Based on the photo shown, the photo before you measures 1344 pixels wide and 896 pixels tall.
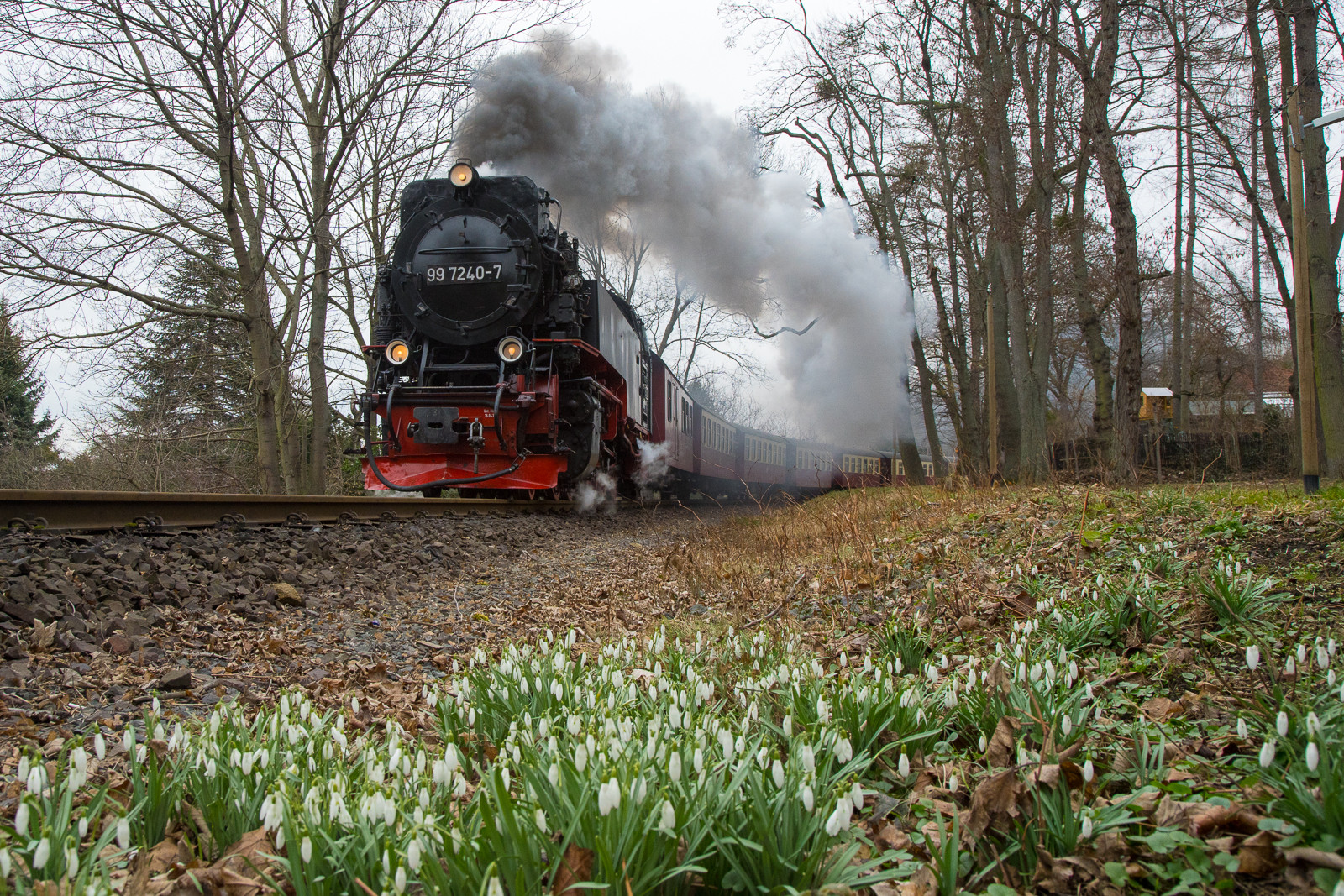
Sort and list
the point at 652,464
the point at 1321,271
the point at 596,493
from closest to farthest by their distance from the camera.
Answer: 1. the point at 1321,271
2. the point at 596,493
3. the point at 652,464

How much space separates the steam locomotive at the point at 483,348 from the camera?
394 inches

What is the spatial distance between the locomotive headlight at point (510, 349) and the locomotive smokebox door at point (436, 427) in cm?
86

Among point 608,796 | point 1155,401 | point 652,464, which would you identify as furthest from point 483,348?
point 1155,401

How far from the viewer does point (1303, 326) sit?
772cm

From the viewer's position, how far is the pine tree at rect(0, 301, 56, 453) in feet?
33.1

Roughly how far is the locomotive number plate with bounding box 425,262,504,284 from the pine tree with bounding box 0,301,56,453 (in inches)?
183

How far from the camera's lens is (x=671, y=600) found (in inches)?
219

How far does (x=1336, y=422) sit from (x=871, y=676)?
378 inches

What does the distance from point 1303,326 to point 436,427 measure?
8857mm

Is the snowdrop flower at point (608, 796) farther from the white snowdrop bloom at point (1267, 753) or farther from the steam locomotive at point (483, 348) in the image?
the steam locomotive at point (483, 348)

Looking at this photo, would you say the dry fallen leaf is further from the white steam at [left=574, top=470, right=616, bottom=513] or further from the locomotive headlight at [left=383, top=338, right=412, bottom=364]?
the white steam at [left=574, top=470, right=616, bottom=513]

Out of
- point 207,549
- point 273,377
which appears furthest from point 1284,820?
point 273,377

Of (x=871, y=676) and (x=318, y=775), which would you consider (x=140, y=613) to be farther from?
(x=871, y=676)

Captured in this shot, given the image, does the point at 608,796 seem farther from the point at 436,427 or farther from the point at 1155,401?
the point at 1155,401
